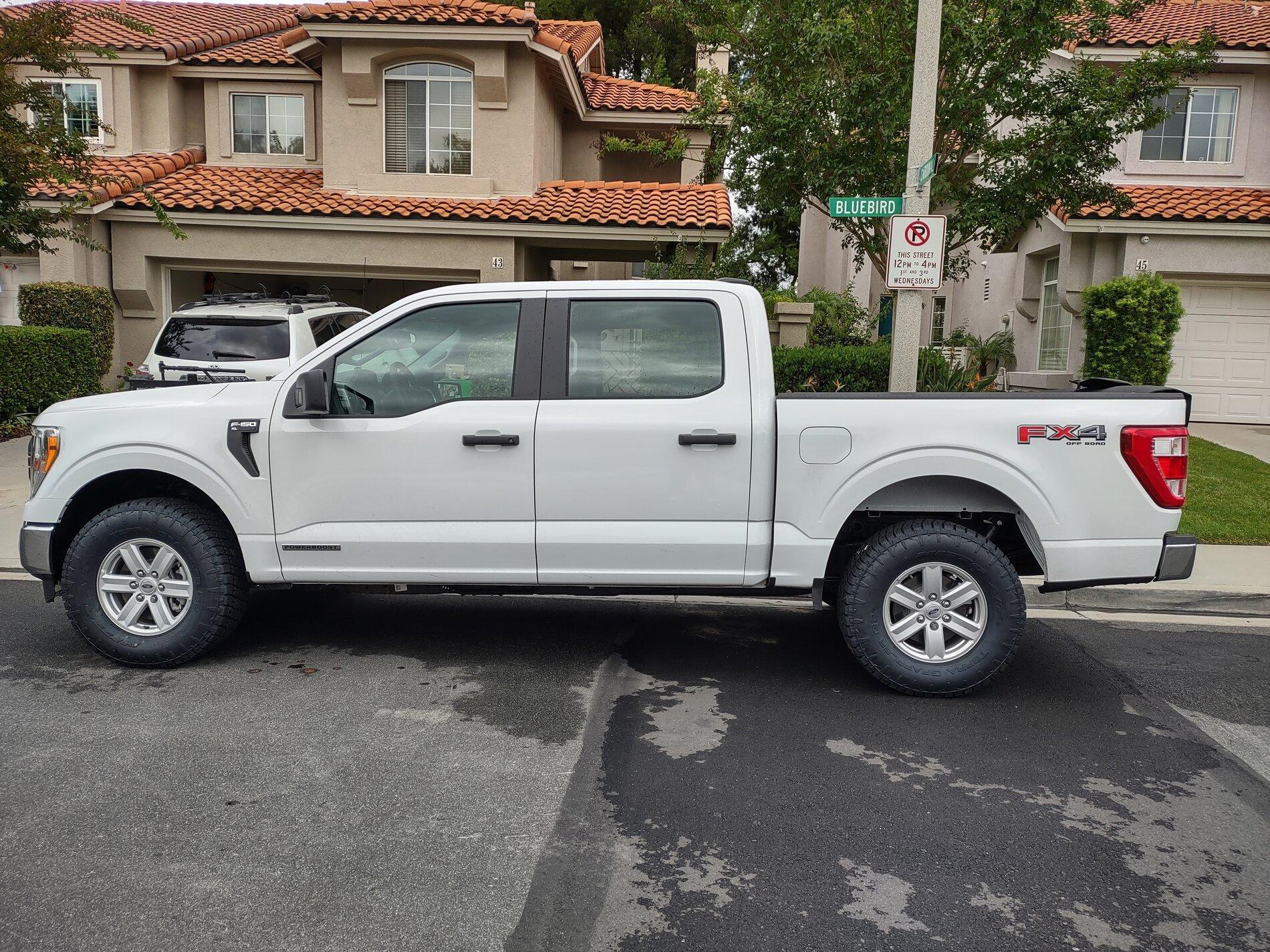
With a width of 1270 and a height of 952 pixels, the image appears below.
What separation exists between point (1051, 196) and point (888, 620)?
8589mm

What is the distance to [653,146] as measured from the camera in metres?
13.6

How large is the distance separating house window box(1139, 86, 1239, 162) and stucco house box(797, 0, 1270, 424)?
0.06 feet

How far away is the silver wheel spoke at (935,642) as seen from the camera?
17.9 ft

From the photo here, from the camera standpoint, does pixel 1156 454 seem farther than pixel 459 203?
No

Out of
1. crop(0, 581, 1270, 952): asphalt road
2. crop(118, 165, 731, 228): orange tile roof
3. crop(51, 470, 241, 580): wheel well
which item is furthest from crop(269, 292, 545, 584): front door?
crop(118, 165, 731, 228): orange tile roof

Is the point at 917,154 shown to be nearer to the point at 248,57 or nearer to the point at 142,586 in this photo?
the point at 142,586

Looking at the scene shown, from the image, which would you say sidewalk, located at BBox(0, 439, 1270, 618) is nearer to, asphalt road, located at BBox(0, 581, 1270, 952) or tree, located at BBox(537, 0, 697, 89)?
asphalt road, located at BBox(0, 581, 1270, 952)

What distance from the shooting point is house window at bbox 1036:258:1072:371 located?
19.8 meters

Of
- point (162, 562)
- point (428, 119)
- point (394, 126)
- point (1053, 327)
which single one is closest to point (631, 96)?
point (428, 119)

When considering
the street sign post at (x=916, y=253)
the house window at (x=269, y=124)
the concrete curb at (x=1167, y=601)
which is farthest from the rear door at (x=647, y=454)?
the house window at (x=269, y=124)

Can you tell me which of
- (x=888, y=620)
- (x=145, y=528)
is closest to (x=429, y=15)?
(x=145, y=528)

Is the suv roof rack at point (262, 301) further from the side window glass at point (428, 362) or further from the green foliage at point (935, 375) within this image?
the green foliage at point (935, 375)

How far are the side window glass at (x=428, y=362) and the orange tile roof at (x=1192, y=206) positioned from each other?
46.1ft

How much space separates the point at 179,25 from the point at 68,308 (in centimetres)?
805
